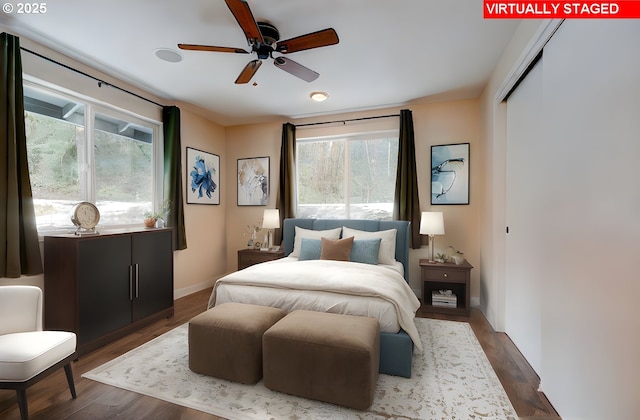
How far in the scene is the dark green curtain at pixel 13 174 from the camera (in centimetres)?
225

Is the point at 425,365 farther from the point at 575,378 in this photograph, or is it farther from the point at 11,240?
the point at 11,240

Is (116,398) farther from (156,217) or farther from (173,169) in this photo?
(173,169)

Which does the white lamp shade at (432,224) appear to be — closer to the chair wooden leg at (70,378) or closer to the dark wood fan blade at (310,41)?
the dark wood fan blade at (310,41)

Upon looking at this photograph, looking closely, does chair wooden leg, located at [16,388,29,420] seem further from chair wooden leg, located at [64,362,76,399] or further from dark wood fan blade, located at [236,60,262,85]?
dark wood fan blade, located at [236,60,262,85]

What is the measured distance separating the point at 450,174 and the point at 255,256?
3.04m

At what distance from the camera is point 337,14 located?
7.16ft

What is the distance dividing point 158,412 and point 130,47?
117 inches

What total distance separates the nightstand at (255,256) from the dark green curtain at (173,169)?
907 millimetres

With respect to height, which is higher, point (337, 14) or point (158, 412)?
point (337, 14)

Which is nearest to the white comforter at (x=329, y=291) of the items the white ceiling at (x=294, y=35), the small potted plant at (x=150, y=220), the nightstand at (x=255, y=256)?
the nightstand at (x=255, y=256)

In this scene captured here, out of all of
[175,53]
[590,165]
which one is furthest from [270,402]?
[175,53]

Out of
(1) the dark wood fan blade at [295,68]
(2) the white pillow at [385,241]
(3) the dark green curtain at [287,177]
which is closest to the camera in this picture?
(1) the dark wood fan blade at [295,68]

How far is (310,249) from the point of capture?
360 centimetres

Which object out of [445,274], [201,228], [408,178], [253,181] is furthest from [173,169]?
[445,274]
